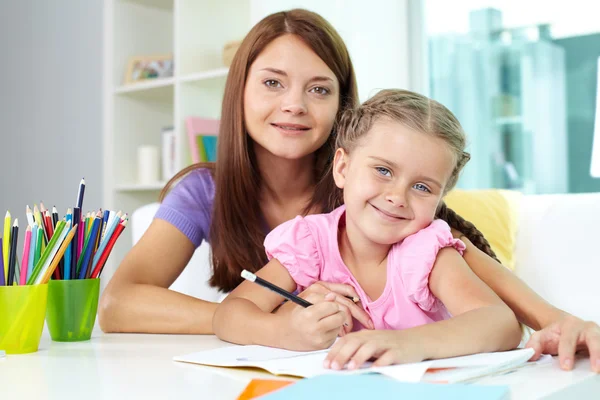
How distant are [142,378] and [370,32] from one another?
2.15 metres

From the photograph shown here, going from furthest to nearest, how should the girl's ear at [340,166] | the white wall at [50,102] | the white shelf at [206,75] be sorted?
the white wall at [50,102] → the white shelf at [206,75] → the girl's ear at [340,166]

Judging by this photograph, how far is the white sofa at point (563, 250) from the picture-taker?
1449mm

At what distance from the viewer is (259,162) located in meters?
1.55

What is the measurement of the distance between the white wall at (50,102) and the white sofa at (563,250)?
2.41m

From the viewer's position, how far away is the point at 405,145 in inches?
39.7

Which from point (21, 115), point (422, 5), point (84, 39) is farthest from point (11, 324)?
point (21, 115)

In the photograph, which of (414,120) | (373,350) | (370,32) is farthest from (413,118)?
(370,32)

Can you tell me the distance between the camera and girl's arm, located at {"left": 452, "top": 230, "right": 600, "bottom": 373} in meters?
0.77

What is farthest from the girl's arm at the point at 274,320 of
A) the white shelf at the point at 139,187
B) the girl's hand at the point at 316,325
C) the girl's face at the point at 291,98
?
the white shelf at the point at 139,187

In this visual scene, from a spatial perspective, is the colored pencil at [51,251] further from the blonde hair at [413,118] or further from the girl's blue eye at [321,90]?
the girl's blue eye at [321,90]

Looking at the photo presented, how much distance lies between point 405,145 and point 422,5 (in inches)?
79.6

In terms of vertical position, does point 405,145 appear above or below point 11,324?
above

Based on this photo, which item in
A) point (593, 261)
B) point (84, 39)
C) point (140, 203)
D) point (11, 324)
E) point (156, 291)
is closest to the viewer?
point (11, 324)

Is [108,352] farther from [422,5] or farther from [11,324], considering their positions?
[422,5]
